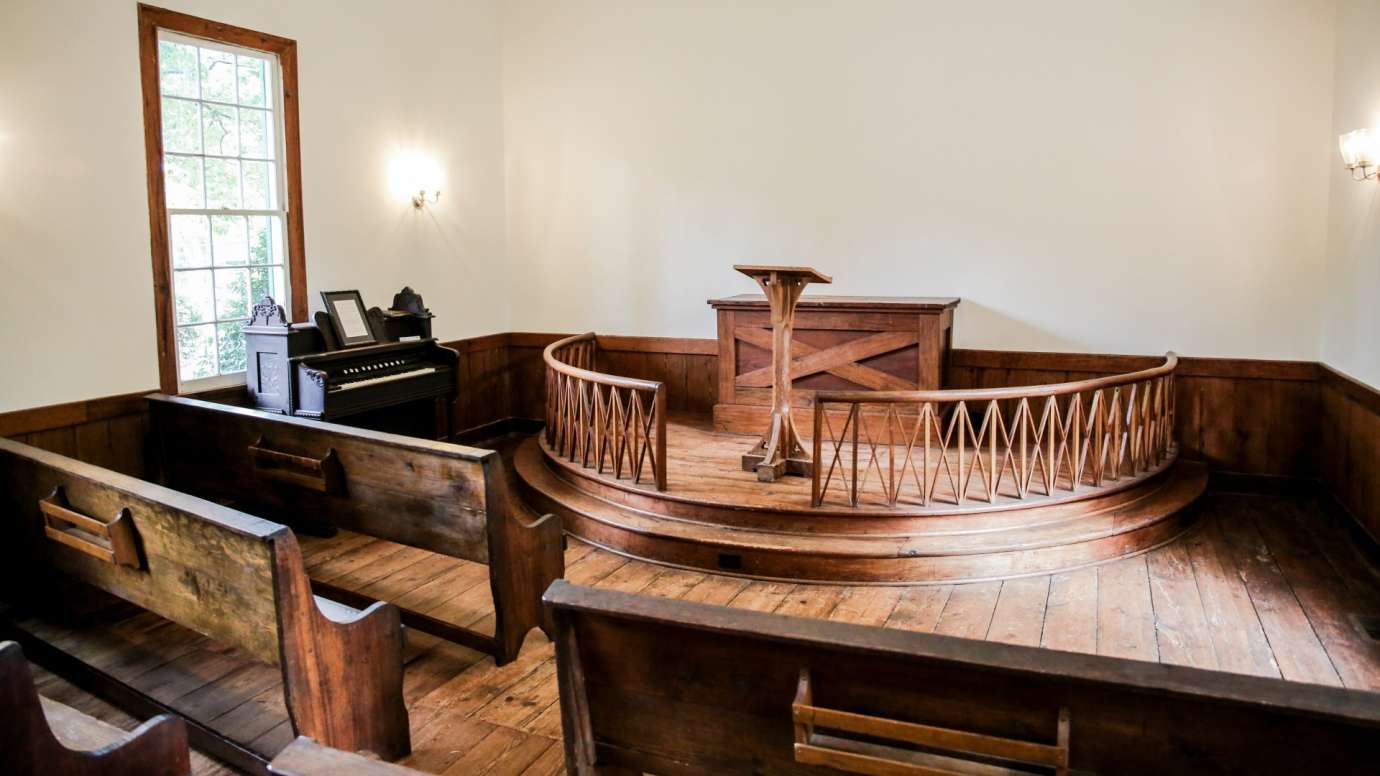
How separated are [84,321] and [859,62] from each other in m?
5.18

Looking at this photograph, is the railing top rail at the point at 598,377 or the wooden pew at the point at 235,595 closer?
the wooden pew at the point at 235,595

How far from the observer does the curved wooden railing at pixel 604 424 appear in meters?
5.23

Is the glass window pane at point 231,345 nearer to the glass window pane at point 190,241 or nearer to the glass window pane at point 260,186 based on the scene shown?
the glass window pane at point 190,241

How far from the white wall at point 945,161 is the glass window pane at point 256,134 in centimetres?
246

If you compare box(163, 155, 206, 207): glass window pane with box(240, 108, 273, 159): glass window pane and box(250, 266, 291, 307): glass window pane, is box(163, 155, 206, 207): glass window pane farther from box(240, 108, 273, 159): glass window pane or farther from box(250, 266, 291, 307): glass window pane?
box(250, 266, 291, 307): glass window pane

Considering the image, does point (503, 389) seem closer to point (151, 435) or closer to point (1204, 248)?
point (151, 435)

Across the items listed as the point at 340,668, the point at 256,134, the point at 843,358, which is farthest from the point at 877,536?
the point at 256,134

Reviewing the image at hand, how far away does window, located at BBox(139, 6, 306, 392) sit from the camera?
5.40 m

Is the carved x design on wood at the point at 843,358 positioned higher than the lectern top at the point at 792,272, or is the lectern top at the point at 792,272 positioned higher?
the lectern top at the point at 792,272

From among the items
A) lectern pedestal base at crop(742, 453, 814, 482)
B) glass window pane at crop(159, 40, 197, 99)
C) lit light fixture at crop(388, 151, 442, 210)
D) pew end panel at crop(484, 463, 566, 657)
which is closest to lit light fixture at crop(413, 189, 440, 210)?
lit light fixture at crop(388, 151, 442, 210)

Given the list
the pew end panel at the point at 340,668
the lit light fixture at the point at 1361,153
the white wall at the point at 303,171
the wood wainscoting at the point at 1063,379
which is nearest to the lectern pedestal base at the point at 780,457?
the wood wainscoting at the point at 1063,379

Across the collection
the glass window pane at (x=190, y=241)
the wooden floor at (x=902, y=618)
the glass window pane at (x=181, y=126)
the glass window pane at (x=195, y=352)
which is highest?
the glass window pane at (x=181, y=126)

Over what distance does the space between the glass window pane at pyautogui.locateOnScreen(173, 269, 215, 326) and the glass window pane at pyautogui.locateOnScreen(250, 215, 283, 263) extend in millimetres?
362

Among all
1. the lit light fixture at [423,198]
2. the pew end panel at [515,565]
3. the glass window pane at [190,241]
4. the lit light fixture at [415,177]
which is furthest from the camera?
the lit light fixture at [423,198]
